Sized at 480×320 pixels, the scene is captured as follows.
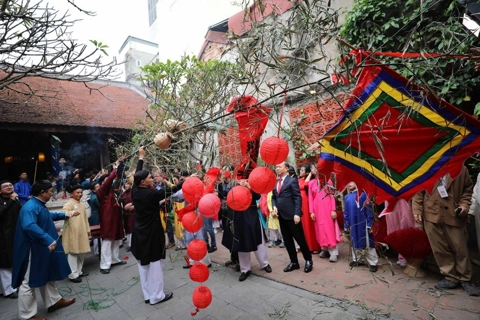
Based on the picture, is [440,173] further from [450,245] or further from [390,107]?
[450,245]

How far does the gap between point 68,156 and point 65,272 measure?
30.0ft

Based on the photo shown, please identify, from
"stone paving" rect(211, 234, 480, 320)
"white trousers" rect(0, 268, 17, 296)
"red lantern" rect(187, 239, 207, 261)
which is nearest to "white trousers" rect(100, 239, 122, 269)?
"white trousers" rect(0, 268, 17, 296)

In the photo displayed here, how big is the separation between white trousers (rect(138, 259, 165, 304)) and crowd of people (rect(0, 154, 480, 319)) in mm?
15

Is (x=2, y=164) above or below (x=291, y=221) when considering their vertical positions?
above

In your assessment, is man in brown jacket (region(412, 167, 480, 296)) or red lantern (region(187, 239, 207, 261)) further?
man in brown jacket (region(412, 167, 480, 296))

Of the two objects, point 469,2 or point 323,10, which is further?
point 469,2

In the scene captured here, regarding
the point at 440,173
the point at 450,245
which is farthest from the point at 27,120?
the point at 450,245

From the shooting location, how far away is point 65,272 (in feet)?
13.5

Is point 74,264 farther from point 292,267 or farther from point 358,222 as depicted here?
point 358,222

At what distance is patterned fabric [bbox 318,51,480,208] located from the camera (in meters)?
2.30

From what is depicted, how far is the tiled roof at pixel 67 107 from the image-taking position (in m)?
8.94

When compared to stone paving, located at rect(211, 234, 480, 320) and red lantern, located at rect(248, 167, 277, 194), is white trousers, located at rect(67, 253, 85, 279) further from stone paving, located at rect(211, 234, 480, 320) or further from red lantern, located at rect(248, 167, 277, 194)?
red lantern, located at rect(248, 167, 277, 194)

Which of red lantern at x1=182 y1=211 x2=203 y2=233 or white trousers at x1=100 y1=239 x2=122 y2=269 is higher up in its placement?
red lantern at x1=182 y1=211 x2=203 y2=233

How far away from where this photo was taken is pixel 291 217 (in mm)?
4699
